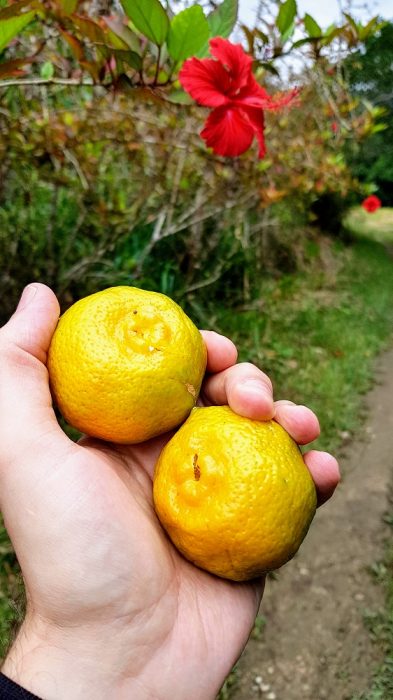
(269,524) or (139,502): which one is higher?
(269,524)

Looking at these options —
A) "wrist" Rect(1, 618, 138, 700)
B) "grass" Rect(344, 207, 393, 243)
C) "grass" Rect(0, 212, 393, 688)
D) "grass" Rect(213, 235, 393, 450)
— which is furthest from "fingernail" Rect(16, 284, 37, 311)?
"grass" Rect(344, 207, 393, 243)

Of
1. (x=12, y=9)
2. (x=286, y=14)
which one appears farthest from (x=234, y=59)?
(x=12, y=9)

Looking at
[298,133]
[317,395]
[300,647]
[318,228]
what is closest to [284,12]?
[300,647]

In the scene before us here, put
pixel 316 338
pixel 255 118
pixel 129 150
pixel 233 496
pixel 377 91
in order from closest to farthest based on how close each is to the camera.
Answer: pixel 233 496 < pixel 255 118 < pixel 129 150 < pixel 316 338 < pixel 377 91

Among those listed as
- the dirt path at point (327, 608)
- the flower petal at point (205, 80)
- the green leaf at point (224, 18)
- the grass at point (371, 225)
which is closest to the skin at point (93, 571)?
the flower petal at point (205, 80)

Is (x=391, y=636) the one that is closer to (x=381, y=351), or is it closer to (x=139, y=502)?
(x=139, y=502)

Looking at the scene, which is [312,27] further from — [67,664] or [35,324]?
[67,664]
